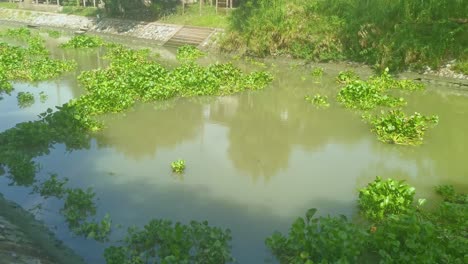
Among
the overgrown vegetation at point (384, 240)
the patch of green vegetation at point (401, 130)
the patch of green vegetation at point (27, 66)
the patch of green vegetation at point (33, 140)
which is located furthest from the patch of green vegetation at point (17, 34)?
the overgrown vegetation at point (384, 240)

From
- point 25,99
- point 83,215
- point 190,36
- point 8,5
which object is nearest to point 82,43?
point 190,36

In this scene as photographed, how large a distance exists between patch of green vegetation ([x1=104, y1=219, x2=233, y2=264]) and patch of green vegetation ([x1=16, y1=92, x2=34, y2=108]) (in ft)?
35.9

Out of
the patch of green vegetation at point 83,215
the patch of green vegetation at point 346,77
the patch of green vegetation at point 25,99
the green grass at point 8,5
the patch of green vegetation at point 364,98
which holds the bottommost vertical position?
the patch of green vegetation at point 83,215

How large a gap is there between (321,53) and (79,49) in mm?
17592

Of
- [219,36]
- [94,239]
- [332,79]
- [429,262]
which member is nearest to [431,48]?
[332,79]

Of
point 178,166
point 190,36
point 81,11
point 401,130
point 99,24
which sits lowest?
point 178,166

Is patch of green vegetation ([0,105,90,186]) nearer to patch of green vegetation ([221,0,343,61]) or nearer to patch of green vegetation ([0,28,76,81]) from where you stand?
patch of green vegetation ([0,28,76,81])

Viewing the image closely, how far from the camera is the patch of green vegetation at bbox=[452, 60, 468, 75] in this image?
18.5m

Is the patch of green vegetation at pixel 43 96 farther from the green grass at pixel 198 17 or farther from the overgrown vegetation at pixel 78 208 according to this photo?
the green grass at pixel 198 17

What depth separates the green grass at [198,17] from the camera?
30.5m

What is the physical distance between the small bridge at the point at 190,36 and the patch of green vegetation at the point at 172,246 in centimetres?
2301

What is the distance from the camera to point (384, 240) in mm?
6824

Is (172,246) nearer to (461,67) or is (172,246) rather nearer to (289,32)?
(461,67)

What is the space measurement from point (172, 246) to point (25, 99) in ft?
41.6
